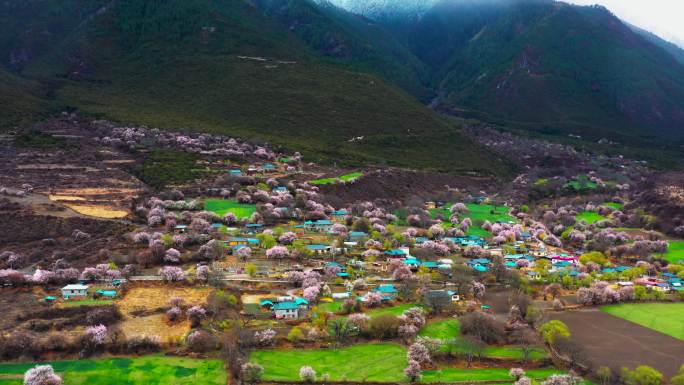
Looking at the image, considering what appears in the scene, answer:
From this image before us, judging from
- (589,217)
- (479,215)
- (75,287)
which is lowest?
(75,287)

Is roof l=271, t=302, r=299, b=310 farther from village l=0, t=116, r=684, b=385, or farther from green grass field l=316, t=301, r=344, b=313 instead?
green grass field l=316, t=301, r=344, b=313

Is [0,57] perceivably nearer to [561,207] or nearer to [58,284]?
[58,284]

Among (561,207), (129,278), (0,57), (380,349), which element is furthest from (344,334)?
(0,57)

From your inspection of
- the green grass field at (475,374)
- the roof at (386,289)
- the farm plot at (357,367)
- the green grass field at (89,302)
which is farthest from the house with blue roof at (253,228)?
the green grass field at (475,374)

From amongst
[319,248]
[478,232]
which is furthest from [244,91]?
[319,248]

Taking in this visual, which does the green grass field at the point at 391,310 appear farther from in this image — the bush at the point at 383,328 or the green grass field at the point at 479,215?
the green grass field at the point at 479,215

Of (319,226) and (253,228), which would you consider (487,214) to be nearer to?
(319,226)
